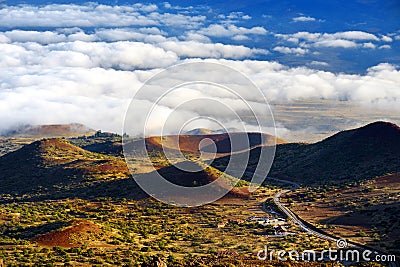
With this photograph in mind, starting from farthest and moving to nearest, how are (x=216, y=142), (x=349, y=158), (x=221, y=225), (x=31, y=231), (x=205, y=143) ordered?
(x=205, y=143) → (x=216, y=142) → (x=349, y=158) → (x=221, y=225) → (x=31, y=231)

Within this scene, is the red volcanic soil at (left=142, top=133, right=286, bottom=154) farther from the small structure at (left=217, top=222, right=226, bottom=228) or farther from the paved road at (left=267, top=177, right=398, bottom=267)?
the small structure at (left=217, top=222, right=226, bottom=228)

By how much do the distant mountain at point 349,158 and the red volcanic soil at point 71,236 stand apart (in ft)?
193

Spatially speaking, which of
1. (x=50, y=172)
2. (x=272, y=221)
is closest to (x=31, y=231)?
(x=272, y=221)

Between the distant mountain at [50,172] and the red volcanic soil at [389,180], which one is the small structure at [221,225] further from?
the red volcanic soil at [389,180]

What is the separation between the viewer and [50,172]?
114 metres

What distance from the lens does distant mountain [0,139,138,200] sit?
102062 mm

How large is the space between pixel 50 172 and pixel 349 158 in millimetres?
69368

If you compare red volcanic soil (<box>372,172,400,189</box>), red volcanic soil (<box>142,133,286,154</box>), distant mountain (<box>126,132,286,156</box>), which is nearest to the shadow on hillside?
red volcanic soil (<box>372,172,400,189</box>)

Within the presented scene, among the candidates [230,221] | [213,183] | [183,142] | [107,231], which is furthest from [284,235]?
[183,142]

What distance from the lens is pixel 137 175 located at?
98.8 meters

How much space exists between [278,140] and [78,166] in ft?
329

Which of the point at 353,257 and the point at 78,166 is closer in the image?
the point at 353,257

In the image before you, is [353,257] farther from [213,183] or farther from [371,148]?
[371,148]

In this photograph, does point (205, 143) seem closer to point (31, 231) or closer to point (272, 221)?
point (272, 221)
